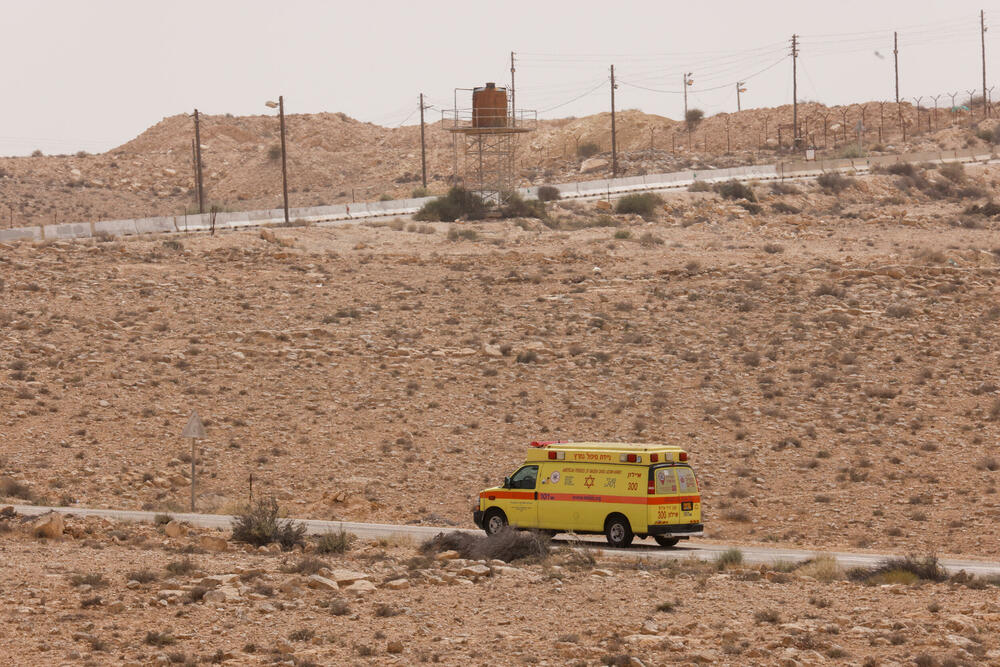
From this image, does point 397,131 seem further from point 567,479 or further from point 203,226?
point 567,479

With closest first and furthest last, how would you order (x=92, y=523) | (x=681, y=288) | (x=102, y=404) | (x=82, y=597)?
(x=82, y=597), (x=92, y=523), (x=102, y=404), (x=681, y=288)

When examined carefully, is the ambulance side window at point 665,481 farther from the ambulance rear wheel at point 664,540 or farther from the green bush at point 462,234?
the green bush at point 462,234

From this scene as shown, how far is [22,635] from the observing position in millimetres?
13531

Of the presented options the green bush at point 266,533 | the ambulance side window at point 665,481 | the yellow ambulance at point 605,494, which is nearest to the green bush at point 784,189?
the yellow ambulance at point 605,494

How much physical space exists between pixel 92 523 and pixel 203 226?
45.8 metres

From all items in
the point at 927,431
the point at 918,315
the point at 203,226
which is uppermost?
the point at 203,226

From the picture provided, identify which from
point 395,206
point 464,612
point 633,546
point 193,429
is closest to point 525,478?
point 633,546

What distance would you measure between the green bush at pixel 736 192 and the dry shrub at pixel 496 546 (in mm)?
54399

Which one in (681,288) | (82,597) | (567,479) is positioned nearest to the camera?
(82,597)

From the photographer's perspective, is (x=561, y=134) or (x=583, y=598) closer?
(x=583, y=598)

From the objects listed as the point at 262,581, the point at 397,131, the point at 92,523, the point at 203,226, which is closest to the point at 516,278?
the point at 203,226

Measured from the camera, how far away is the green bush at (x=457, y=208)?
218 ft

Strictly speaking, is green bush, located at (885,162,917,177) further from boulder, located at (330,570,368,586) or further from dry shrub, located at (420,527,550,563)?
boulder, located at (330,570,368,586)

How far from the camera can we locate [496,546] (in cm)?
1922
